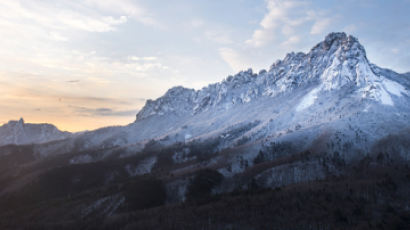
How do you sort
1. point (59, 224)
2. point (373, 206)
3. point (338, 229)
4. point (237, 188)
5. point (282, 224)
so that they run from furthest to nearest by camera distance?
point (237, 188), point (59, 224), point (373, 206), point (282, 224), point (338, 229)

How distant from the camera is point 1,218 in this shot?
192125mm

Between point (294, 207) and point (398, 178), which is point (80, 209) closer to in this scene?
point (294, 207)

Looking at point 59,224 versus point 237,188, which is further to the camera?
point 237,188

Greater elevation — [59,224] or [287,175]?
[287,175]

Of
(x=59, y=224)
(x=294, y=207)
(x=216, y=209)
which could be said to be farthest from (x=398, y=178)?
(x=59, y=224)

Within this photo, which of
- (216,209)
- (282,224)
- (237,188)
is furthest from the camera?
(237,188)

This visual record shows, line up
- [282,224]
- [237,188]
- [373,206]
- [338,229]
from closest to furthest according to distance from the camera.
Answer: [338,229], [282,224], [373,206], [237,188]

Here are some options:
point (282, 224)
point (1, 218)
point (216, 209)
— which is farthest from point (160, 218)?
point (1, 218)

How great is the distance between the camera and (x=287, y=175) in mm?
191000

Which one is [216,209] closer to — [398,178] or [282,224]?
[282,224]

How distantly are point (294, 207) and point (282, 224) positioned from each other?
17.7 metres

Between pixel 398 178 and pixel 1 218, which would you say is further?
pixel 1 218

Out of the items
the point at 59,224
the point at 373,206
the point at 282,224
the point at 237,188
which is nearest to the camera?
the point at 282,224

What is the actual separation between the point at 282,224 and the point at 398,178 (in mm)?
85274
